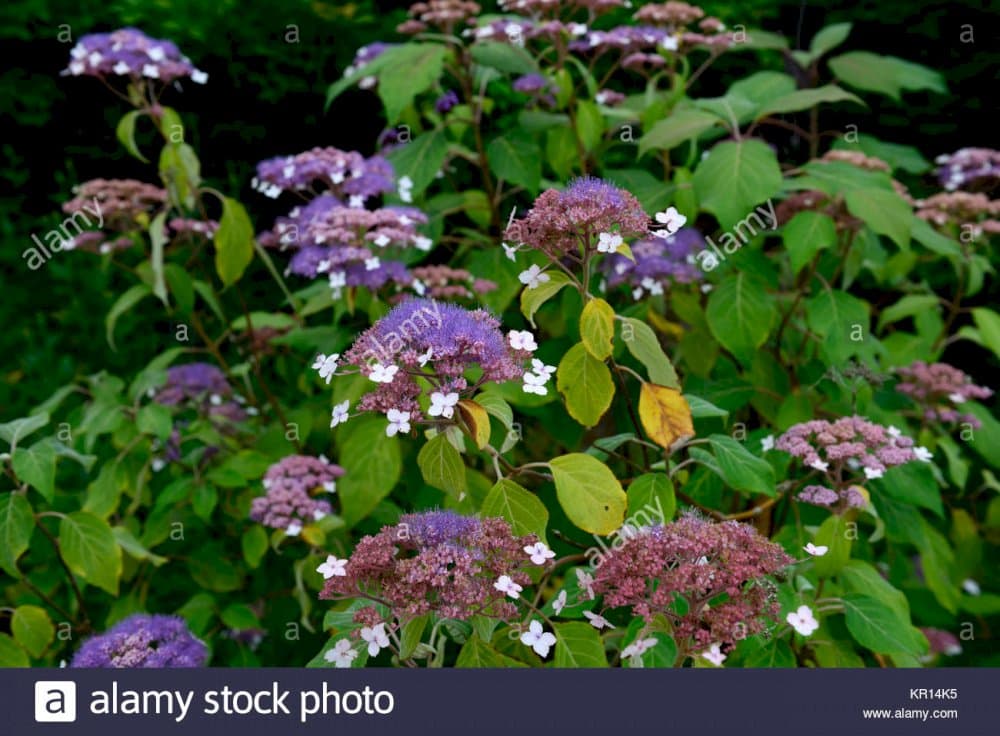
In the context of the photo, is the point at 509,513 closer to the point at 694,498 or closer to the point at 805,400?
the point at 694,498

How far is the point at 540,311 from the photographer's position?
10.5ft

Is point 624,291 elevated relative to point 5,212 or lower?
elevated

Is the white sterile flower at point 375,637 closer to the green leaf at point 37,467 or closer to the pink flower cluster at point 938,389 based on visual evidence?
the green leaf at point 37,467

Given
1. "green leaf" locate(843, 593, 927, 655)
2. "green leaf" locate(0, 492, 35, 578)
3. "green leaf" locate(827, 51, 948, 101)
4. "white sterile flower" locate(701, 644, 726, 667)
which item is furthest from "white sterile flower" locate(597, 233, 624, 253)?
"green leaf" locate(827, 51, 948, 101)

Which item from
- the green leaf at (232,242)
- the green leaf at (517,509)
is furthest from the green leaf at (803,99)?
the green leaf at (517,509)

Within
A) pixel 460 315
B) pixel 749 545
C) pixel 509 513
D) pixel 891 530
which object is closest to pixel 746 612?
pixel 749 545

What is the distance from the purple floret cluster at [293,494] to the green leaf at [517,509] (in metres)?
0.89

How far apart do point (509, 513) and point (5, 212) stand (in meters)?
4.32

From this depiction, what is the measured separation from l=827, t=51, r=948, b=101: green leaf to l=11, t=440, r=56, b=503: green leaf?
9.07 ft

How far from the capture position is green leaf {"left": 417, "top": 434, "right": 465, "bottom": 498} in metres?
1.73

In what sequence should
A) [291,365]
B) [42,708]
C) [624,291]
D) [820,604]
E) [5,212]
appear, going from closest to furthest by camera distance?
1. [42,708]
2. [820,604]
3. [624,291]
4. [291,365]
5. [5,212]

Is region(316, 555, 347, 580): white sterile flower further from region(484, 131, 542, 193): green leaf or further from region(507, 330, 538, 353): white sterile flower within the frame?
region(484, 131, 542, 193): green leaf

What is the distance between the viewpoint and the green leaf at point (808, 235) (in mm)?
2787

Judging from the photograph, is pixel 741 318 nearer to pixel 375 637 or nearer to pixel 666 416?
pixel 666 416
